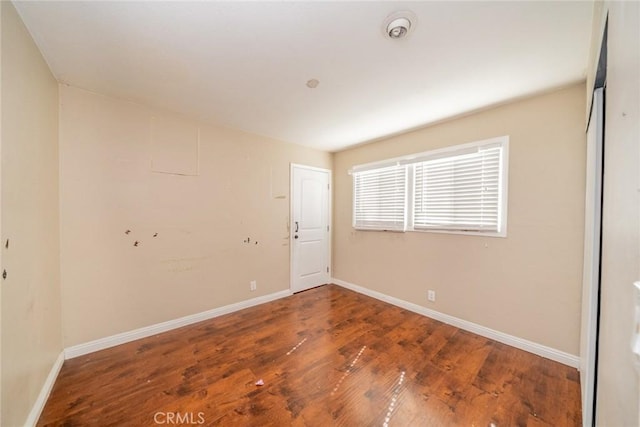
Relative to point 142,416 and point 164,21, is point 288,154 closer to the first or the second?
point 164,21

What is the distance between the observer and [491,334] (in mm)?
2391

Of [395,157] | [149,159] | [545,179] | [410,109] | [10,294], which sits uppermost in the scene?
[410,109]

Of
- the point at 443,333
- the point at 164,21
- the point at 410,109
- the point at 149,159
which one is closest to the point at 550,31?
the point at 410,109

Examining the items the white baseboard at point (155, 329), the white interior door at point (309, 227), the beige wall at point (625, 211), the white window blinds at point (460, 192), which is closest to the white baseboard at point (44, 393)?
the white baseboard at point (155, 329)

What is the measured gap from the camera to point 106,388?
5.66 ft

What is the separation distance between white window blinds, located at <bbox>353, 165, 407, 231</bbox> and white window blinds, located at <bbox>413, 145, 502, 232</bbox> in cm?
A: 21

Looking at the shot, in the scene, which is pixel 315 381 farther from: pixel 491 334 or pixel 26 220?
pixel 26 220

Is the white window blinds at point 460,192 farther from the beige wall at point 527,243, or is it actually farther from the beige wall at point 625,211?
the beige wall at point 625,211

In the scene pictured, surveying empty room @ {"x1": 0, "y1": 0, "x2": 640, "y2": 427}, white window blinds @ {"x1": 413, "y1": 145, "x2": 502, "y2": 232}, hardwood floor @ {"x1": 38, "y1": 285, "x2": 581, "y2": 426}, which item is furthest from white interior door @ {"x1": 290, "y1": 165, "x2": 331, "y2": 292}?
white window blinds @ {"x1": 413, "y1": 145, "x2": 502, "y2": 232}

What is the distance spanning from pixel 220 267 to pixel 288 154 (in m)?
1.89

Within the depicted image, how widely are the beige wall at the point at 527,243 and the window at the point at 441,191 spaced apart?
0.33ft

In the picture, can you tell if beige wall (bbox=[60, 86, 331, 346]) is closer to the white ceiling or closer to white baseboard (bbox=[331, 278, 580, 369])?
the white ceiling

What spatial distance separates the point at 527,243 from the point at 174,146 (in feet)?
12.3

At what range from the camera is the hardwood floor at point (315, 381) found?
149 cm
